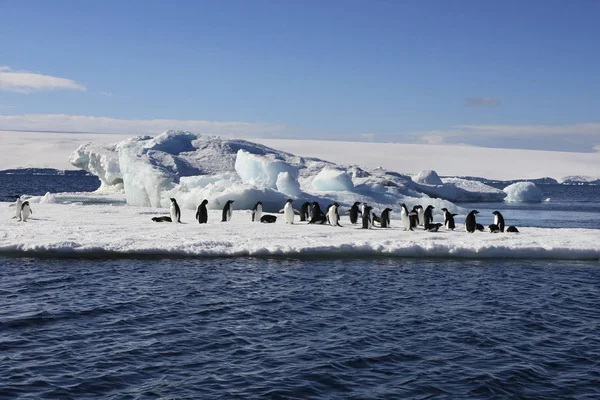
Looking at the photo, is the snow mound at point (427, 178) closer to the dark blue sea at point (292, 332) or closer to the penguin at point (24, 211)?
the penguin at point (24, 211)

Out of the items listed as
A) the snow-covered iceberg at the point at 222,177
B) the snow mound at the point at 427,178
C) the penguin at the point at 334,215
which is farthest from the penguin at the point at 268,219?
the snow mound at the point at 427,178

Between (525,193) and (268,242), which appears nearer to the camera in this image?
(268,242)

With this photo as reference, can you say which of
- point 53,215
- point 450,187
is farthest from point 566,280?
point 450,187

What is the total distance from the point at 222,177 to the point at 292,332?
949 inches

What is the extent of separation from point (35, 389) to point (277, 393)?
2364 millimetres

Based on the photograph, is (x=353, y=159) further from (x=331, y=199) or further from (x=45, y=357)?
(x=45, y=357)

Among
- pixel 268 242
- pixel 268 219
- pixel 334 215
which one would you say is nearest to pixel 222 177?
pixel 268 219

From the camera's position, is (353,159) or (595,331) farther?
(353,159)

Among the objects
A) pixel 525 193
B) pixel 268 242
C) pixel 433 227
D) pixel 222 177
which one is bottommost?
pixel 268 242

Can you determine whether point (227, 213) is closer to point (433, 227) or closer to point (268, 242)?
point (268, 242)

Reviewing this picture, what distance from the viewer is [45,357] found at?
756cm

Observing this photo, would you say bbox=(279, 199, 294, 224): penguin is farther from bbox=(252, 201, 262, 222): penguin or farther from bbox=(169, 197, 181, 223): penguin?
bbox=(169, 197, 181, 223): penguin

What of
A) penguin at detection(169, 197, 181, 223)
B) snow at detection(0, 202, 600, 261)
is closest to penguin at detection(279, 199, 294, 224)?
snow at detection(0, 202, 600, 261)

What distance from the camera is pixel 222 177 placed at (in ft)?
106
